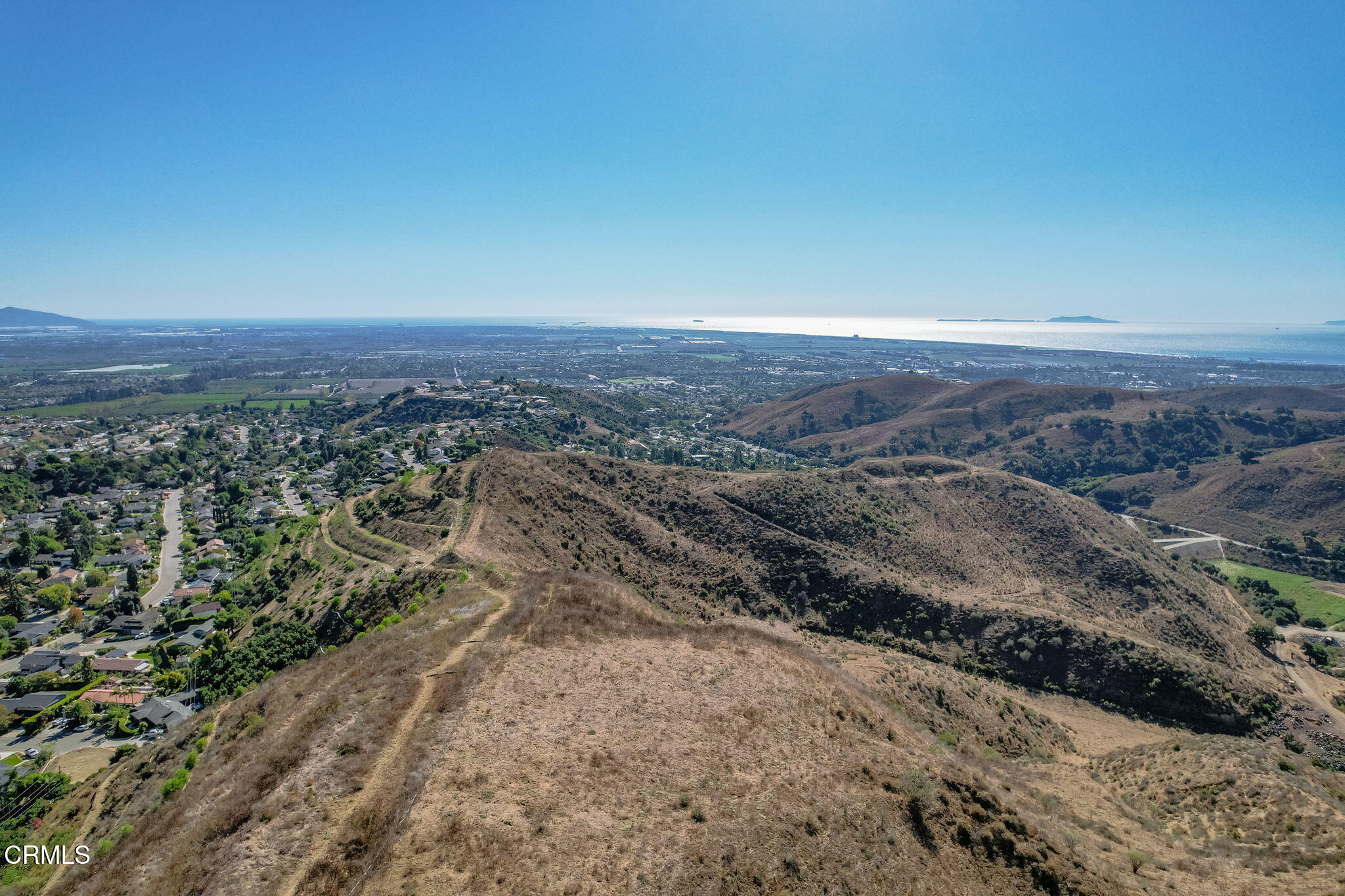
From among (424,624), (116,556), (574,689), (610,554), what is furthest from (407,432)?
(574,689)

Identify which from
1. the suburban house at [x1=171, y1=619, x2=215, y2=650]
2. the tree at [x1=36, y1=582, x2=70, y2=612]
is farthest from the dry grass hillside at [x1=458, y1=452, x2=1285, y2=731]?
the tree at [x1=36, y1=582, x2=70, y2=612]

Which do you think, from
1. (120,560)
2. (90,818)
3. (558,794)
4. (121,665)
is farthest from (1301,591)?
(120,560)

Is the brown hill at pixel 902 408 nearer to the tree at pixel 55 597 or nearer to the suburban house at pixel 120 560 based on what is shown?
the suburban house at pixel 120 560

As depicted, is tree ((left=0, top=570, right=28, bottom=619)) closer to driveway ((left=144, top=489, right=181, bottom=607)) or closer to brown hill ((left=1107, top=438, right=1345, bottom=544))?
driveway ((left=144, top=489, right=181, bottom=607))

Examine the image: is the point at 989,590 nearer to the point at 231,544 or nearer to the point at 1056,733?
the point at 1056,733

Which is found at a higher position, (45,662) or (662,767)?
(662,767)

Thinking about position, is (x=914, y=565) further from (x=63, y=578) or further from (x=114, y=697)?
(x=63, y=578)

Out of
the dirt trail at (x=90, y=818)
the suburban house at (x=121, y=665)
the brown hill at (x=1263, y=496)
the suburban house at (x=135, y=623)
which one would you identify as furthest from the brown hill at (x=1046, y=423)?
the dirt trail at (x=90, y=818)
